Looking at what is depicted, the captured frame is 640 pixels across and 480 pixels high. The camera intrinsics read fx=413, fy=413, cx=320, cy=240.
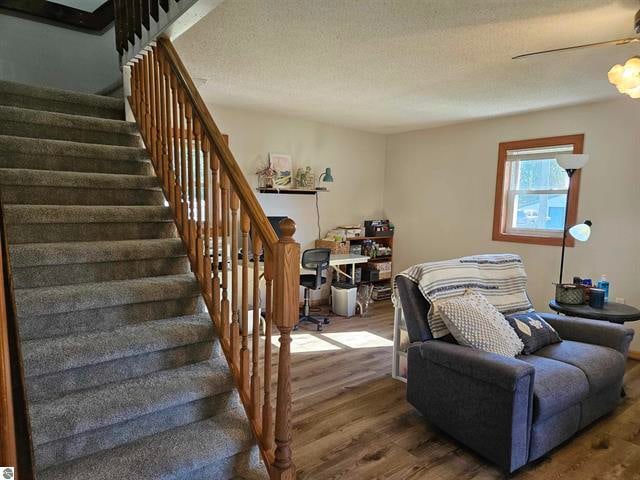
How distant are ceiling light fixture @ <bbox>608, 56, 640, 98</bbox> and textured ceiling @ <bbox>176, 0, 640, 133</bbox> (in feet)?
1.06

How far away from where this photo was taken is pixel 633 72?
2.00m

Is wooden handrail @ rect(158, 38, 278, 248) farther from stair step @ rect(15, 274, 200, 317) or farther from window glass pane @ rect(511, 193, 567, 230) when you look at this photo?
window glass pane @ rect(511, 193, 567, 230)

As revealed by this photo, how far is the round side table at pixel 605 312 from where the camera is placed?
9.46ft

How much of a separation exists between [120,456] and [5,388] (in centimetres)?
105

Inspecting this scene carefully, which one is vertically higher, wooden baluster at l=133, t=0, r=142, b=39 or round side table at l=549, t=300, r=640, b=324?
wooden baluster at l=133, t=0, r=142, b=39

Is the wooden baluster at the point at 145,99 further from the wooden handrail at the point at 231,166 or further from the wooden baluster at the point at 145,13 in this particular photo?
the wooden handrail at the point at 231,166

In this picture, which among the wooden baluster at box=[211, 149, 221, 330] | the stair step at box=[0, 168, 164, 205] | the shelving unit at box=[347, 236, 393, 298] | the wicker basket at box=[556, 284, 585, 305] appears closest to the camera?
the wooden baluster at box=[211, 149, 221, 330]

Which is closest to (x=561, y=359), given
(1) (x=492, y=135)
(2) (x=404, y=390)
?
(2) (x=404, y=390)

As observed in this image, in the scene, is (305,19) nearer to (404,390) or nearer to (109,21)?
(109,21)

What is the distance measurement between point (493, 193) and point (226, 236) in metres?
3.83

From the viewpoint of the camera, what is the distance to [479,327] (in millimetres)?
2346

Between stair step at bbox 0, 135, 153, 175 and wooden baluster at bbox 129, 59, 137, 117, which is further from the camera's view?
wooden baluster at bbox 129, 59, 137, 117

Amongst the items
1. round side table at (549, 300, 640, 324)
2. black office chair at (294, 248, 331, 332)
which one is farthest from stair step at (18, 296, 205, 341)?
round side table at (549, 300, 640, 324)

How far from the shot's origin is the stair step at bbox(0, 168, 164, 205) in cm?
214
